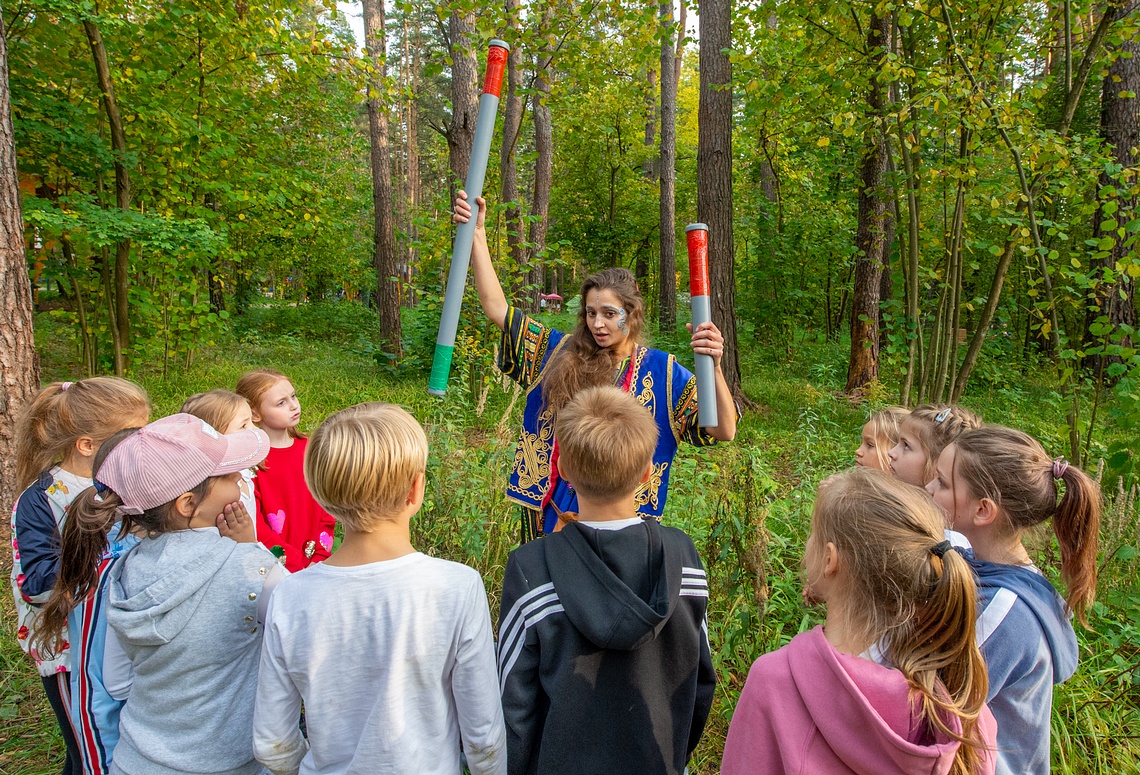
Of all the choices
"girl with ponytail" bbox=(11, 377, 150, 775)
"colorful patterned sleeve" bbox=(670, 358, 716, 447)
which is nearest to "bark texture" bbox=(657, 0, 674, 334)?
"colorful patterned sleeve" bbox=(670, 358, 716, 447)

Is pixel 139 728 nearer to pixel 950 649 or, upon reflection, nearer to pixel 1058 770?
pixel 950 649

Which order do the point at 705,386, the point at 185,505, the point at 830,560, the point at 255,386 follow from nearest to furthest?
Result: the point at 830,560 < the point at 185,505 < the point at 705,386 < the point at 255,386

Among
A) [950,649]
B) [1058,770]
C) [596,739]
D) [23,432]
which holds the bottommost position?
[1058,770]

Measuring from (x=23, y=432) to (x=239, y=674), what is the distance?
123 cm

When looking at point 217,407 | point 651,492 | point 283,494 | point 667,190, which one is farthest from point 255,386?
point 667,190

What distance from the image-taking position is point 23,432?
7.12 ft

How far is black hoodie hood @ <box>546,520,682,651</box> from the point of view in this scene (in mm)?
1454

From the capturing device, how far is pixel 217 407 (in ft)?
7.78

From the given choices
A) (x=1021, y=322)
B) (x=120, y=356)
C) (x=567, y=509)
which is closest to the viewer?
(x=567, y=509)

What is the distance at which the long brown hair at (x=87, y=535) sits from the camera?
159 centimetres

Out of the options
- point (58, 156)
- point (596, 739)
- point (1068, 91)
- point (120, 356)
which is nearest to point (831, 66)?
point (1068, 91)

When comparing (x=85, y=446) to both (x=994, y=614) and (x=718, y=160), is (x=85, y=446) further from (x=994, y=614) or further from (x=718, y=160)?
(x=718, y=160)

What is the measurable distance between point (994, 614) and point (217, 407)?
235 cm

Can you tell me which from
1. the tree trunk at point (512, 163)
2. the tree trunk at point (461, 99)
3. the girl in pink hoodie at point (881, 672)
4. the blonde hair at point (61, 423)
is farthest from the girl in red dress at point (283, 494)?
the tree trunk at point (461, 99)
